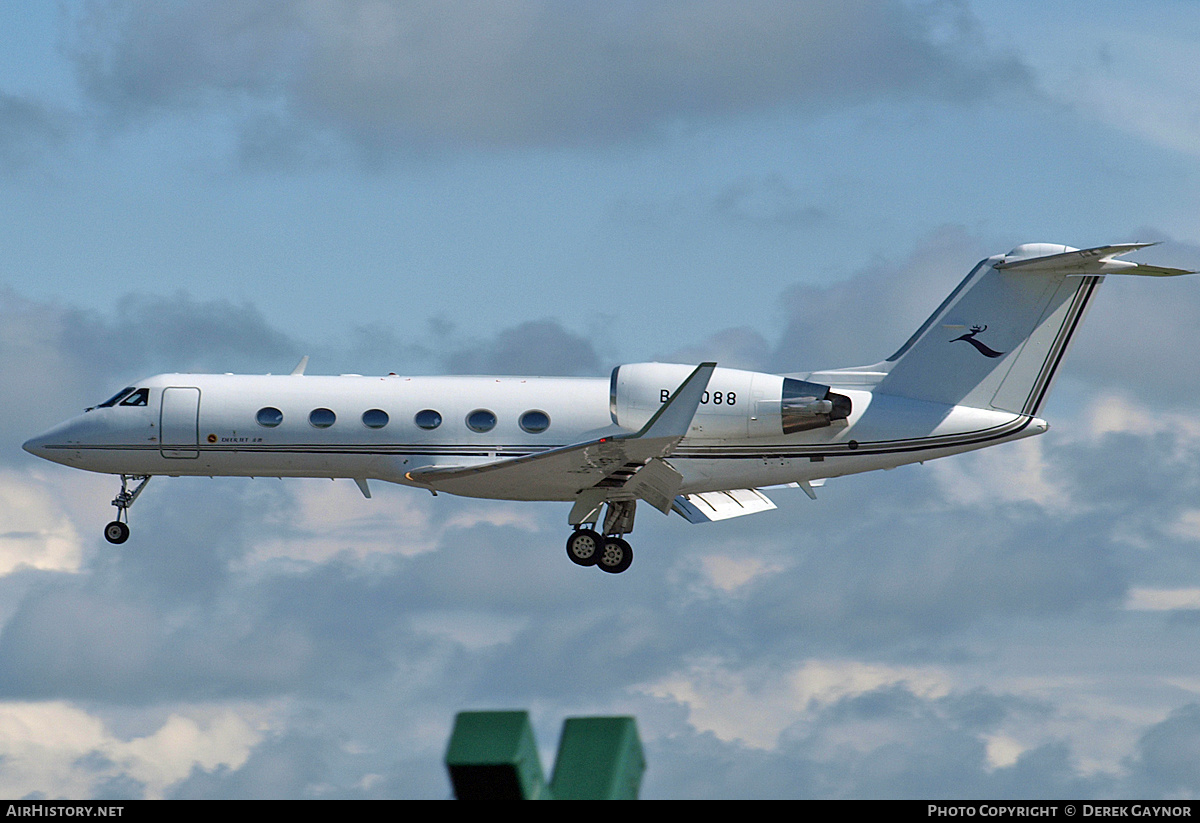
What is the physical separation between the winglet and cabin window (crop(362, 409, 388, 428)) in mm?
5449

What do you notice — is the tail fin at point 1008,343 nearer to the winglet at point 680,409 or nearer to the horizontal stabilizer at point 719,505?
the horizontal stabilizer at point 719,505

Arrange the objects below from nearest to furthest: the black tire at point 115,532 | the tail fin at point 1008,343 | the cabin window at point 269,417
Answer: the cabin window at point 269,417 → the tail fin at point 1008,343 → the black tire at point 115,532

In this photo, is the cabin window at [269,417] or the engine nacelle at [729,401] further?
the cabin window at [269,417]

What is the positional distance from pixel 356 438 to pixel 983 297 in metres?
11.8

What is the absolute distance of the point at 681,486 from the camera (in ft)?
94.7

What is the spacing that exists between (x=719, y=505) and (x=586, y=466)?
5.25 meters

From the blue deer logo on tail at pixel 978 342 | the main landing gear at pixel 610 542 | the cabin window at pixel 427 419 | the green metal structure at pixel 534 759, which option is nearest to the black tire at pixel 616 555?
the main landing gear at pixel 610 542

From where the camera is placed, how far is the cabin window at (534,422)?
1120 inches

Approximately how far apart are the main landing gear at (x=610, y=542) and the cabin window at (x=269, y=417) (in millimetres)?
5716

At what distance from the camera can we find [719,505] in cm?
3159

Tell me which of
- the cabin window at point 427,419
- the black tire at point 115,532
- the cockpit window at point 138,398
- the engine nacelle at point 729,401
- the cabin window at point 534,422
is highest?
the cockpit window at point 138,398

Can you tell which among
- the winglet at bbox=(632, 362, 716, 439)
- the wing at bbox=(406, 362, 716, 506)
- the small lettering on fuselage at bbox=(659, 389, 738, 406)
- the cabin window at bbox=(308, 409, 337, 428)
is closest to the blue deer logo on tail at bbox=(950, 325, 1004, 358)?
the small lettering on fuselage at bbox=(659, 389, 738, 406)

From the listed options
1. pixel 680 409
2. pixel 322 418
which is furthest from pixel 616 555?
pixel 322 418

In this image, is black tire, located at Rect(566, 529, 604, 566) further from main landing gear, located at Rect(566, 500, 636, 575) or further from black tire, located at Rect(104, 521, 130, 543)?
black tire, located at Rect(104, 521, 130, 543)
